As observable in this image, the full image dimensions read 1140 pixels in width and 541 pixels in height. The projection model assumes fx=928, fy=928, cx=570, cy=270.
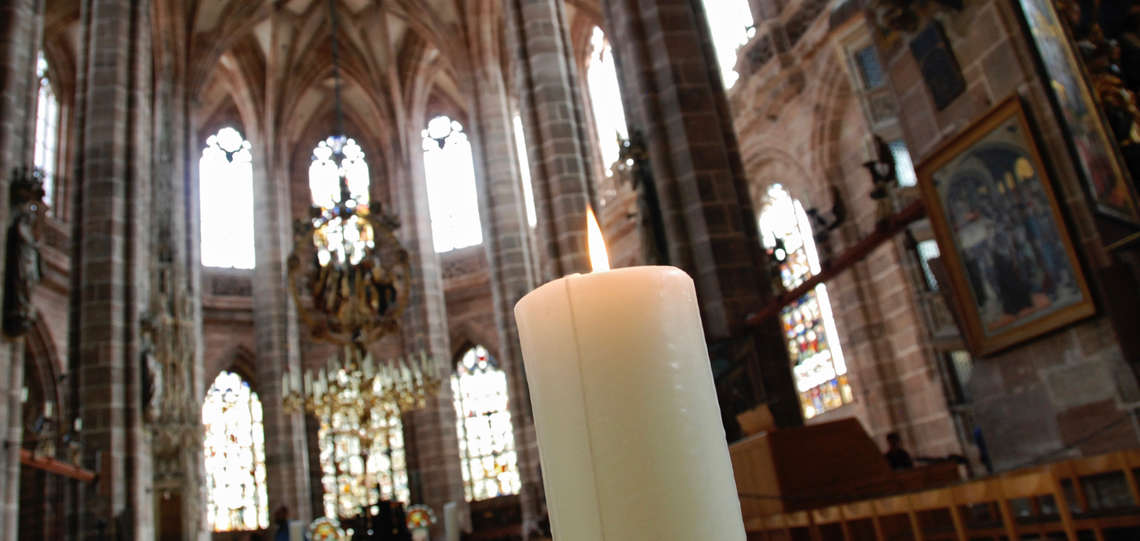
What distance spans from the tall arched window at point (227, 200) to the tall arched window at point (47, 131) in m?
3.90

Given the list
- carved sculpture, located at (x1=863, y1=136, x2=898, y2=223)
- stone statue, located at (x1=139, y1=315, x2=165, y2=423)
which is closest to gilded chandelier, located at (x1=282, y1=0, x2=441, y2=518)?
stone statue, located at (x1=139, y1=315, x2=165, y2=423)

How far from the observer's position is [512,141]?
17672 mm

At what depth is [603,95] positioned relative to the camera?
1917 cm

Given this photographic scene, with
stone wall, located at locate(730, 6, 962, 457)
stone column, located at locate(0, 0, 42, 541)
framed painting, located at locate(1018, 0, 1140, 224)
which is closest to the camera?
framed painting, located at locate(1018, 0, 1140, 224)

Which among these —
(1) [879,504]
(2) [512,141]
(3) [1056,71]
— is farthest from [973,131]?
(2) [512,141]

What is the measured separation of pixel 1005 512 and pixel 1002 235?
239 centimetres

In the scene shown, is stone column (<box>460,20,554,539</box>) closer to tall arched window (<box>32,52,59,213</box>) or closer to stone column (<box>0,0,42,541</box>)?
stone column (<box>0,0,42,541</box>)

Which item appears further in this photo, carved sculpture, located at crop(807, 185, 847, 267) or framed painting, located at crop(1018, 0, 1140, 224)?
carved sculpture, located at crop(807, 185, 847, 267)

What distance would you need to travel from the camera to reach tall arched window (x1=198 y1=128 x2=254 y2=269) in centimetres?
2122

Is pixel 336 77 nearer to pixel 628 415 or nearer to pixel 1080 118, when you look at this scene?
pixel 1080 118

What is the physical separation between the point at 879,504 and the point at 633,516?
3.14 metres

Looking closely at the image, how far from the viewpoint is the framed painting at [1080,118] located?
4.58 metres

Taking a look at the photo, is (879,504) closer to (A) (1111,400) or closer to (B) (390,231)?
(A) (1111,400)

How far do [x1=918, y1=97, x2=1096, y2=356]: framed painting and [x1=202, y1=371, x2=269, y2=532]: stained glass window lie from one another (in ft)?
54.6
